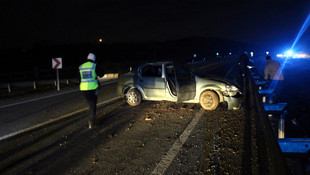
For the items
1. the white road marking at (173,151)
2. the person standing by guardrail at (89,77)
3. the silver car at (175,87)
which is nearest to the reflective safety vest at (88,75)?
the person standing by guardrail at (89,77)

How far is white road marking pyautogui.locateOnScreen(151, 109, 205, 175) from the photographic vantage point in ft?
10.9

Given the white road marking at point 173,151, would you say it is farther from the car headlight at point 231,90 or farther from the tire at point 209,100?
the car headlight at point 231,90

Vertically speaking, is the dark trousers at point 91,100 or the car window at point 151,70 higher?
the car window at point 151,70

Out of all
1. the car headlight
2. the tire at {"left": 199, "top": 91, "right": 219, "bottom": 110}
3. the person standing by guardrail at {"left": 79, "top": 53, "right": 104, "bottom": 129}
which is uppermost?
the person standing by guardrail at {"left": 79, "top": 53, "right": 104, "bottom": 129}

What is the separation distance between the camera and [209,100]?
648 centimetres

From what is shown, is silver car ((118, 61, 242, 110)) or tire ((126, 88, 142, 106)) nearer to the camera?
silver car ((118, 61, 242, 110))

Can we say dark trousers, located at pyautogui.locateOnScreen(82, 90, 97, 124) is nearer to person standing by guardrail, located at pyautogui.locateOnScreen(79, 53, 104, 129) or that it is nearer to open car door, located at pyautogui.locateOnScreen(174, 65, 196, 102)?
A: person standing by guardrail, located at pyautogui.locateOnScreen(79, 53, 104, 129)

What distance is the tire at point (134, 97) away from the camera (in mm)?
7355

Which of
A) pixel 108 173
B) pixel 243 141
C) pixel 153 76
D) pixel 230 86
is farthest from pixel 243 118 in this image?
pixel 108 173

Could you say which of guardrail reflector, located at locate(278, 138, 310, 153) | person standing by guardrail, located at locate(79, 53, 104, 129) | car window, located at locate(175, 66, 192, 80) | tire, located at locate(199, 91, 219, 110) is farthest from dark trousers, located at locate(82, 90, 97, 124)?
guardrail reflector, located at locate(278, 138, 310, 153)

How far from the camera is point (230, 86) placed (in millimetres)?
6320

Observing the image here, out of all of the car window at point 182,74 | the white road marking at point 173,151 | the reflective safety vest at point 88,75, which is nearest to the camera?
the white road marking at point 173,151

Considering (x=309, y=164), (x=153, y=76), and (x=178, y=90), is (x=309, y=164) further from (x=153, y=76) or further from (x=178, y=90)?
(x=153, y=76)

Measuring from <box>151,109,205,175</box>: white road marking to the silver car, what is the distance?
118 cm
